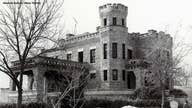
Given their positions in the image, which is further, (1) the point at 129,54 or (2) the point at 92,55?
(1) the point at 129,54

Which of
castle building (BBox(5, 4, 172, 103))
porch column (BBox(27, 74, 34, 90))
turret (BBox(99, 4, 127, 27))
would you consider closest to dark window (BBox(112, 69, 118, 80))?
castle building (BBox(5, 4, 172, 103))

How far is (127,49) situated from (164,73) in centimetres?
1195

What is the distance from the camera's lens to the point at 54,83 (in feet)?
126

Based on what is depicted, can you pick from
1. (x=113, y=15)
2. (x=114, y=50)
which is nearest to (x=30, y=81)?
(x=114, y=50)

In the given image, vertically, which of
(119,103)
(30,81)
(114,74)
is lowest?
(119,103)

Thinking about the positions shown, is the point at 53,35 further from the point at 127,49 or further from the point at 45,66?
the point at 127,49

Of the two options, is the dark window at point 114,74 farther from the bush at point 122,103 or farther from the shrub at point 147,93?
the bush at point 122,103

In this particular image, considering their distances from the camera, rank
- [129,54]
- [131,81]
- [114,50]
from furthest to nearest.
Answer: [129,54]
[131,81]
[114,50]

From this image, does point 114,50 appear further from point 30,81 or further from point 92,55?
point 30,81

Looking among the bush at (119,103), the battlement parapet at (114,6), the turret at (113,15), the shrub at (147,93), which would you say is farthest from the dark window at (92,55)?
the bush at (119,103)

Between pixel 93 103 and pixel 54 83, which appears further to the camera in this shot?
pixel 54 83

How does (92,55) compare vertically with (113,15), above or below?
below

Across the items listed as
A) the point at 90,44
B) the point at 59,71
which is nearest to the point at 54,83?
the point at 59,71

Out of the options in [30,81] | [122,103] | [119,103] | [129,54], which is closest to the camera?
[122,103]
